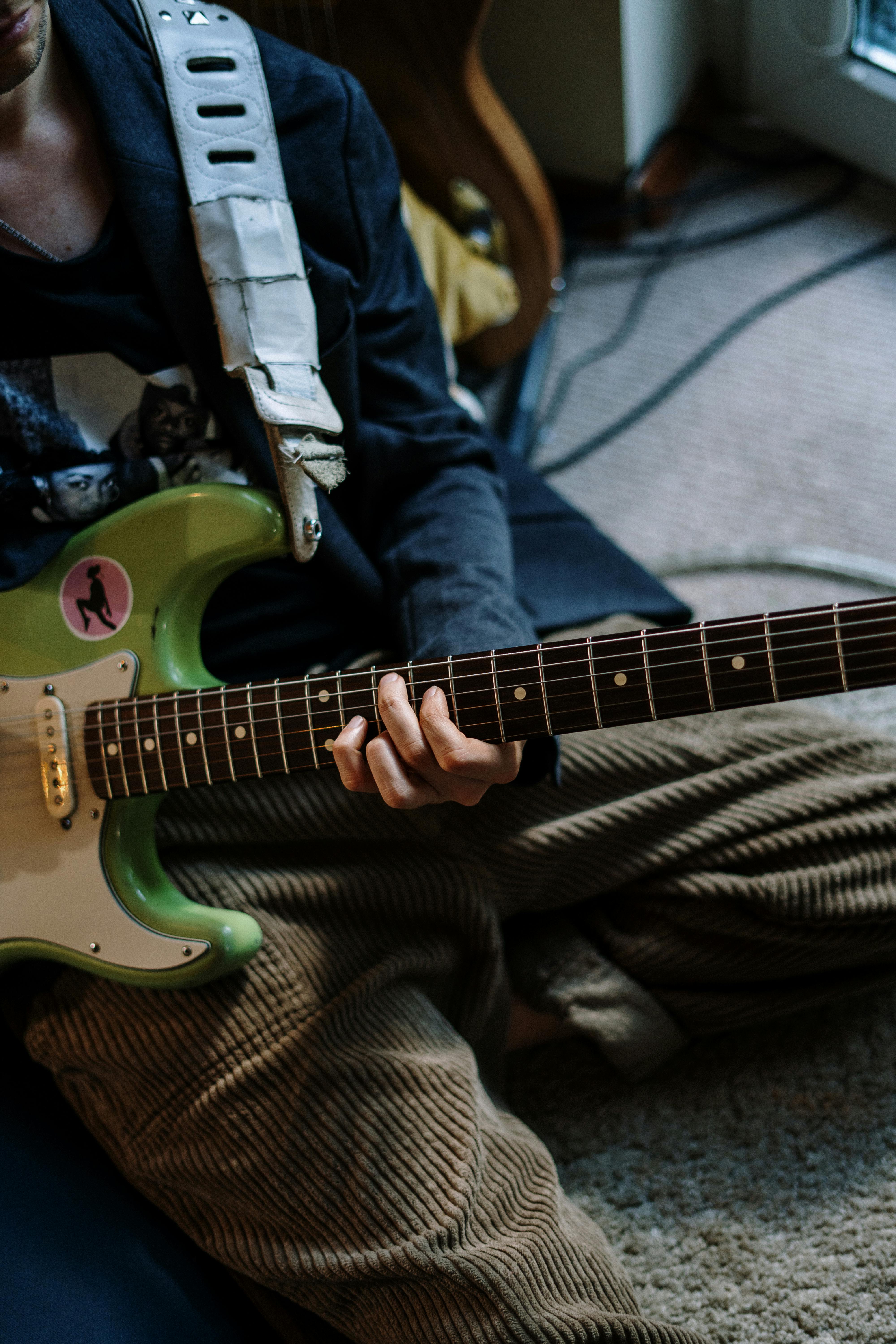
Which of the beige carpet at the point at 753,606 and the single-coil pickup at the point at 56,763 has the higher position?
the single-coil pickup at the point at 56,763

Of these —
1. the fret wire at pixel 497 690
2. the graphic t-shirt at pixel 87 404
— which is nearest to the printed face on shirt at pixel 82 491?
the graphic t-shirt at pixel 87 404

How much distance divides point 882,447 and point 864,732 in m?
0.56

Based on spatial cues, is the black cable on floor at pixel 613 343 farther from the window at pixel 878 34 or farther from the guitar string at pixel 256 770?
the guitar string at pixel 256 770

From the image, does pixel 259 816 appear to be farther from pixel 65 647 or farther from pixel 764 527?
pixel 764 527

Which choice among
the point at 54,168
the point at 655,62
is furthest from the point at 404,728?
the point at 655,62

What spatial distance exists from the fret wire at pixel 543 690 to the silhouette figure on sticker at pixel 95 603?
1.07ft

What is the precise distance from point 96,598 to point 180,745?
135mm

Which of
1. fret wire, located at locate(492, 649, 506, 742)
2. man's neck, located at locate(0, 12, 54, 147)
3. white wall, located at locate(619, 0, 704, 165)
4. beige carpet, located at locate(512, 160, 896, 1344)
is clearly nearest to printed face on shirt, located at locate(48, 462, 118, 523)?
man's neck, located at locate(0, 12, 54, 147)

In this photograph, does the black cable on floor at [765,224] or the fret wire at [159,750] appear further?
the black cable on floor at [765,224]

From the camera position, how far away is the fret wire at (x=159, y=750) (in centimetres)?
70

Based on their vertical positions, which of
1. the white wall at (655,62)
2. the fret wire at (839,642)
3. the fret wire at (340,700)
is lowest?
the fret wire at (340,700)

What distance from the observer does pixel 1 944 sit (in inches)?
28.0

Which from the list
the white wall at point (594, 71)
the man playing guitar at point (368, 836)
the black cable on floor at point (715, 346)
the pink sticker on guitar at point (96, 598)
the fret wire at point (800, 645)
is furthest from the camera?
the black cable on floor at point (715, 346)

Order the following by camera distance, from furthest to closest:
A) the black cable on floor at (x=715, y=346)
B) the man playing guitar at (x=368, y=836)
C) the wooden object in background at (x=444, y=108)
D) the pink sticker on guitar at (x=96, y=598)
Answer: the black cable on floor at (x=715, y=346), the wooden object in background at (x=444, y=108), the pink sticker on guitar at (x=96, y=598), the man playing guitar at (x=368, y=836)
